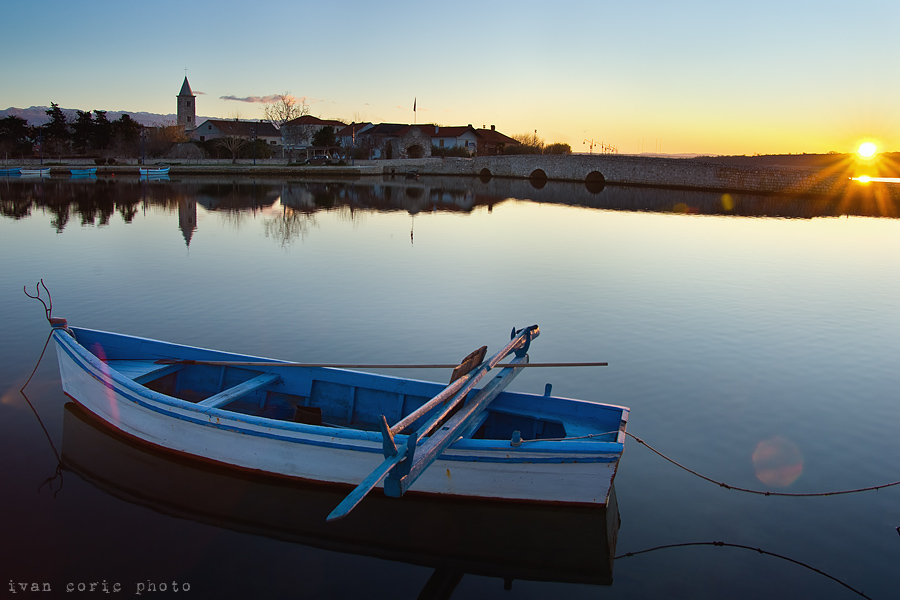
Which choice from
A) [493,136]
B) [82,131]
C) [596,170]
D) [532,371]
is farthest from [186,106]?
[532,371]

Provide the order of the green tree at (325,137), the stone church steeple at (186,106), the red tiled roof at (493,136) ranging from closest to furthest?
the green tree at (325,137), the red tiled roof at (493,136), the stone church steeple at (186,106)

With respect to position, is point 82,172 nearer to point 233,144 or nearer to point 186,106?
point 233,144

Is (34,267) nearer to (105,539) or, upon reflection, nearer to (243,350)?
(243,350)

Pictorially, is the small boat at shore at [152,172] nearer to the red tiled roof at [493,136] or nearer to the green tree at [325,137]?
the green tree at [325,137]

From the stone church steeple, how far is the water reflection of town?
5257cm

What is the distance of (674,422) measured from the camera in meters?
6.84

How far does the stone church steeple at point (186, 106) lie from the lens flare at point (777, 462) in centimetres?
9959

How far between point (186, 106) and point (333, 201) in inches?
2905

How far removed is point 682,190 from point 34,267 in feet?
143

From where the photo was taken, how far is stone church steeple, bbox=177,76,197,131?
94.1 metres

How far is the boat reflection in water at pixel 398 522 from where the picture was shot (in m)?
4.77

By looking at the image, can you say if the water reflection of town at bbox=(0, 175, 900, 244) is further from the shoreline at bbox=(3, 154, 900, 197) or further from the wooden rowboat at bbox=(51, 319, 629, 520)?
the wooden rowboat at bbox=(51, 319, 629, 520)

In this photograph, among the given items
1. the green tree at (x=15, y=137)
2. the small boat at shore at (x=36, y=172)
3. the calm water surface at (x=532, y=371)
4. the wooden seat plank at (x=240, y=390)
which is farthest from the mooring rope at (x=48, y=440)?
the green tree at (x=15, y=137)

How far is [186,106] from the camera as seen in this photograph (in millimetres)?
94625
